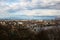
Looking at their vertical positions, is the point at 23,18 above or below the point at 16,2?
below

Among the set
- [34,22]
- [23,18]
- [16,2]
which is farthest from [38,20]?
[16,2]

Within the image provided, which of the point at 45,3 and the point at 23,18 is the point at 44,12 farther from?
the point at 23,18

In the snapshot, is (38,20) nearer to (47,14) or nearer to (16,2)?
(47,14)

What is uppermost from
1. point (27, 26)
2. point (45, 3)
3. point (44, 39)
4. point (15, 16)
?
point (45, 3)

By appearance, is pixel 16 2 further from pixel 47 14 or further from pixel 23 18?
pixel 47 14

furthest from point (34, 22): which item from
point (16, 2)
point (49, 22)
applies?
point (16, 2)

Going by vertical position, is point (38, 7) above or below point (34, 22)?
above

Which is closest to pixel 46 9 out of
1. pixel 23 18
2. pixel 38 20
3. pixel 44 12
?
pixel 44 12
